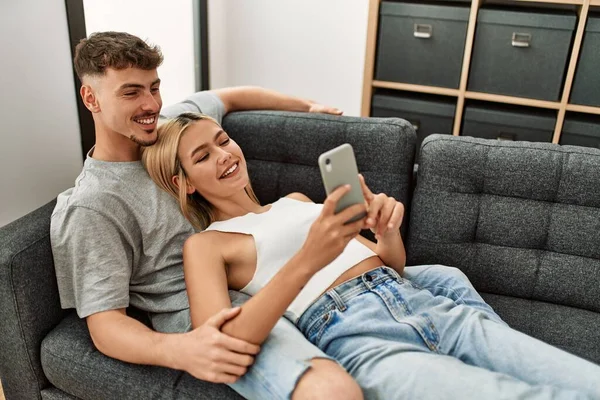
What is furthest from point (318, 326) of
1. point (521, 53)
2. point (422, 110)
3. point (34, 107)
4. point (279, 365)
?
point (521, 53)

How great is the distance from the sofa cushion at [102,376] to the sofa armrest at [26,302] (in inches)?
1.4

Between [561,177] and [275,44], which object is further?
[275,44]

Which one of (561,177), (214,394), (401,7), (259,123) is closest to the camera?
(214,394)

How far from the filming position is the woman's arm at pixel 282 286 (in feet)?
3.08

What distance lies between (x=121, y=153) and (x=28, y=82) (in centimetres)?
41

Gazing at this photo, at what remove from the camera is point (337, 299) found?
119cm

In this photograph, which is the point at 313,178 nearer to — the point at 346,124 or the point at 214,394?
the point at 346,124

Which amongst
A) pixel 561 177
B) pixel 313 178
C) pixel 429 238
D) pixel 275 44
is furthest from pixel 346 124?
pixel 275 44

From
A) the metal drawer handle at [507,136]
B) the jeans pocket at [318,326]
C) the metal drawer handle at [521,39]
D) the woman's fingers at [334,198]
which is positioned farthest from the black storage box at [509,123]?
the woman's fingers at [334,198]

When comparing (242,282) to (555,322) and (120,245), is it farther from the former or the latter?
(555,322)

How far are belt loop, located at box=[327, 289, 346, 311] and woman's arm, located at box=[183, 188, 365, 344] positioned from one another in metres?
0.21

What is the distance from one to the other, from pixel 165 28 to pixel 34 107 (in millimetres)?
1105

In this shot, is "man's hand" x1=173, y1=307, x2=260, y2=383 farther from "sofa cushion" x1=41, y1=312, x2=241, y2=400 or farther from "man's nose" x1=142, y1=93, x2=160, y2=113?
"man's nose" x1=142, y1=93, x2=160, y2=113

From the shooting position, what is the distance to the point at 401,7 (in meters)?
2.34
